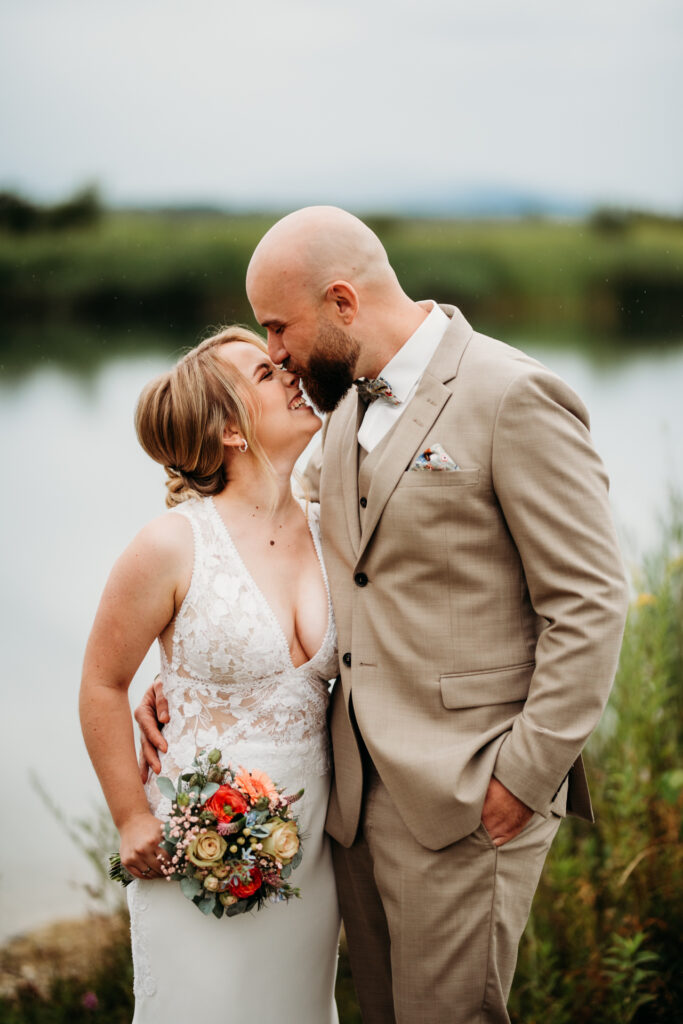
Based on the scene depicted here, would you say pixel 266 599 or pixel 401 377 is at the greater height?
pixel 401 377

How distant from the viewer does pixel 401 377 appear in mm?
2078

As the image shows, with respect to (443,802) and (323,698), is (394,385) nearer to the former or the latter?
(323,698)

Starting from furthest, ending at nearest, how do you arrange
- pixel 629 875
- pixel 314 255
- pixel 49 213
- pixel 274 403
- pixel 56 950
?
pixel 49 213, pixel 56 950, pixel 629 875, pixel 274 403, pixel 314 255

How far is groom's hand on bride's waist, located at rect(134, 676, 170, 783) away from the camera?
2.10 meters

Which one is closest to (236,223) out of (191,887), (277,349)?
(277,349)

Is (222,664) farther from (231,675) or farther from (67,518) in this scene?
(67,518)

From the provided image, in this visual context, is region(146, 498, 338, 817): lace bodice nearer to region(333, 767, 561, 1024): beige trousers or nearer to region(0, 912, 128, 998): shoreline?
region(333, 767, 561, 1024): beige trousers

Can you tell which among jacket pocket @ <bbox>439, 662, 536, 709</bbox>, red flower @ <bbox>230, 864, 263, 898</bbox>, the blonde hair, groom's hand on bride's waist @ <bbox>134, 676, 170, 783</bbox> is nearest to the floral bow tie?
the blonde hair

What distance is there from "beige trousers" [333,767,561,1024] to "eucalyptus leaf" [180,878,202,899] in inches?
17.0

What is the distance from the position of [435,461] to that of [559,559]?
1.04 feet

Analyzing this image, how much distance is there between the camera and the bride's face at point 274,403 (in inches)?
84.1

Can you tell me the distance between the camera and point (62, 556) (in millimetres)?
3654

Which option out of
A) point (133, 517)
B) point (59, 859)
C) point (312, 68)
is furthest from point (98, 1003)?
point (312, 68)

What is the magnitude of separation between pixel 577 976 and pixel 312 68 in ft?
10.7
